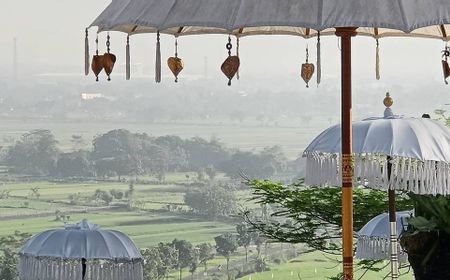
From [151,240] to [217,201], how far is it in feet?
9.46

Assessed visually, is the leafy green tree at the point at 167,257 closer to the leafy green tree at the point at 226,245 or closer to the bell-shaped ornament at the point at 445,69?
the leafy green tree at the point at 226,245

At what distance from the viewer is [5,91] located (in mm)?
30656

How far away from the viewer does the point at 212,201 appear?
29391 millimetres

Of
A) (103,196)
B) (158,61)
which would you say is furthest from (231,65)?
(103,196)

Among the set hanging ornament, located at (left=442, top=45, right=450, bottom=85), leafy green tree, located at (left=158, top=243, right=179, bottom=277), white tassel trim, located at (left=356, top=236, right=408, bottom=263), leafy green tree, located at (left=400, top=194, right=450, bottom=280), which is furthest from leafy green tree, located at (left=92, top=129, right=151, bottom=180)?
hanging ornament, located at (left=442, top=45, right=450, bottom=85)

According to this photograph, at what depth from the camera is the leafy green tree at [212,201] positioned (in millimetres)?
28734

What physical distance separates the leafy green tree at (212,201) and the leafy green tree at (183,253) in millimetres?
1675

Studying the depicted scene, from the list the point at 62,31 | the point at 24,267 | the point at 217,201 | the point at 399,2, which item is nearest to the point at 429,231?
the point at 399,2

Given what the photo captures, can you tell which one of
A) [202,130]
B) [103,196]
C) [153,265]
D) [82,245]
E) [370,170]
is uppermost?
[202,130]

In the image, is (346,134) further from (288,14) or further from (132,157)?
(132,157)

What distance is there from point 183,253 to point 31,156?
554 centimetres

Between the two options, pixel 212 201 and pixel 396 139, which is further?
pixel 212 201

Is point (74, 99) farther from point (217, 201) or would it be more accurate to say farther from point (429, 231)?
point (429, 231)

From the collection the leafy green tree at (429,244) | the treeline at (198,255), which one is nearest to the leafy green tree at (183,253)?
the treeline at (198,255)
